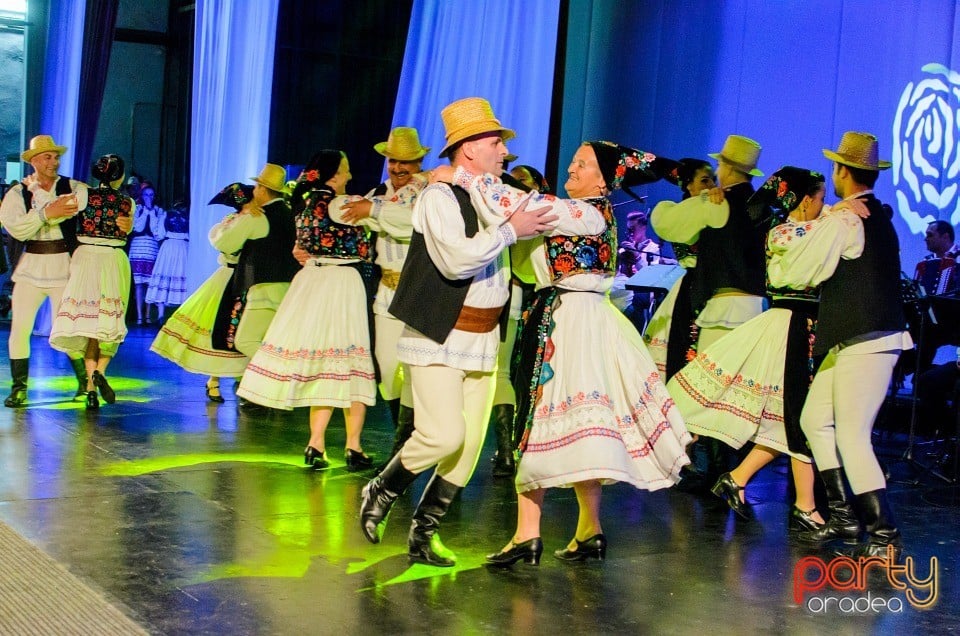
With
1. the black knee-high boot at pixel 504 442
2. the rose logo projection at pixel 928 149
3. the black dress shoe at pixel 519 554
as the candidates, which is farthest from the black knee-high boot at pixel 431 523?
the rose logo projection at pixel 928 149

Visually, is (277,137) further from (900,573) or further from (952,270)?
(900,573)

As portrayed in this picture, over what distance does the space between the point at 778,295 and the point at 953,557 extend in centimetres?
116

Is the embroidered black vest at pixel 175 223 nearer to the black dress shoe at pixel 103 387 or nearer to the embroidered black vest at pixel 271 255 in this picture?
the black dress shoe at pixel 103 387

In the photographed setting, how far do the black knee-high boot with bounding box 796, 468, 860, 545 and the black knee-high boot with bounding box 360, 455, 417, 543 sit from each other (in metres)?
1.62

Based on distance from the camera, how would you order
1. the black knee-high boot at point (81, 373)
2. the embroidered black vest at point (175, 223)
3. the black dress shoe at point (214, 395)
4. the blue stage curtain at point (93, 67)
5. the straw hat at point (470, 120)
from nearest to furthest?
the straw hat at point (470, 120)
the black knee-high boot at point (81, 373)
the black dress shoe at point (214, 395)
the blue stage curtain at point (93, 67)
the embroidered black vest at point (175, 223)

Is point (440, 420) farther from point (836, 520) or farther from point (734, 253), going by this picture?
point (734, 253)

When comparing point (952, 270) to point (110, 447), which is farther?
point (952, 270)

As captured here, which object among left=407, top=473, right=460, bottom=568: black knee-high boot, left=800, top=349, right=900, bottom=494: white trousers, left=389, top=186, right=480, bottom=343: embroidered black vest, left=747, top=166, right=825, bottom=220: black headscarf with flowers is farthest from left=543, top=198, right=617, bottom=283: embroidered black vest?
left=747, top=166, right=825, bottom=220: black headscarf with flowers

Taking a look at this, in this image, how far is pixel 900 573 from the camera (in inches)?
150

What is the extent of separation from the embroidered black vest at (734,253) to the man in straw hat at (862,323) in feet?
3.10

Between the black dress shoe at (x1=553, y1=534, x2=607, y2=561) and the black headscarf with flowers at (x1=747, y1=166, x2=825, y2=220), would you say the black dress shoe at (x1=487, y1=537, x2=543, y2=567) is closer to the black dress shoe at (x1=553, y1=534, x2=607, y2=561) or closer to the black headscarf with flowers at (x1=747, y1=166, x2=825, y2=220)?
the black dress shoe at (x1=553, y1=534, x2=607, y2=561)

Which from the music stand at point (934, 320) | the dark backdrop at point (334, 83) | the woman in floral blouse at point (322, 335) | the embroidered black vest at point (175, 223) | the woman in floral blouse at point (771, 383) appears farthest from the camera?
the dark backdrop at point (334, 83)

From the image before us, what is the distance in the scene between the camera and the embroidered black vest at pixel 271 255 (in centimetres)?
654

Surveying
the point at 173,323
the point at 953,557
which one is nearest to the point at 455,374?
the point at 953,557
